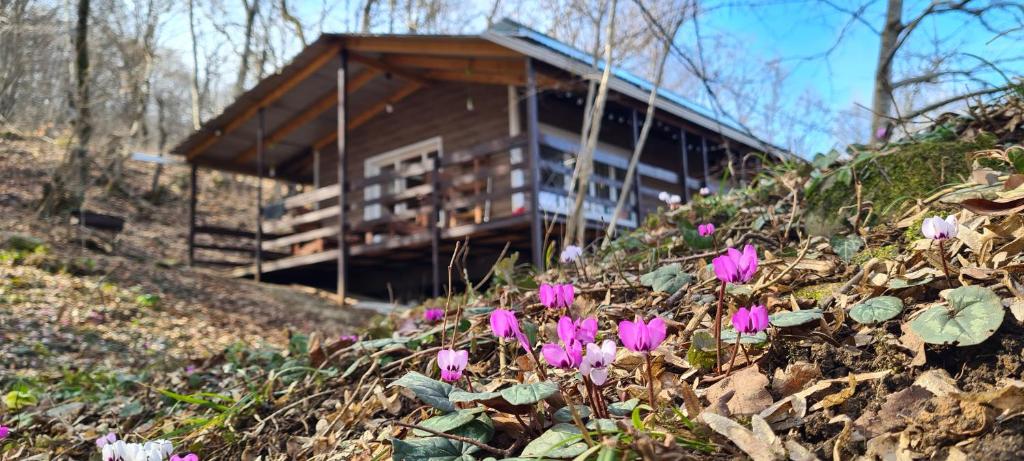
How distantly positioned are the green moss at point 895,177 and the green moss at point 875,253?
33 centimetres

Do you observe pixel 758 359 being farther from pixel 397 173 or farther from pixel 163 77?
pixel 163 77

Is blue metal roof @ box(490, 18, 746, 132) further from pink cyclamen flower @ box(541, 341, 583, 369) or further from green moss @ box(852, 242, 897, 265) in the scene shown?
pink cyclamen flower @ box(541, 341, 583, 369)

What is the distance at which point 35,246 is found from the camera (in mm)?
A: 10094

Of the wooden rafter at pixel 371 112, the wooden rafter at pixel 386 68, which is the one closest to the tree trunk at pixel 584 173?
the wooden rafter at pixel 386 68

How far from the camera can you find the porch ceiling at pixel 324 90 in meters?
10.5

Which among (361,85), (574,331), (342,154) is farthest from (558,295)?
(361,85)

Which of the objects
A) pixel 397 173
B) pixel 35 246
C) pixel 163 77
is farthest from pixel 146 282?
pixel 163 77

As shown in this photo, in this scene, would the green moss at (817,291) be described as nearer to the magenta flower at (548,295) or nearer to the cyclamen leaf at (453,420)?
the magenta flower at (548,295)

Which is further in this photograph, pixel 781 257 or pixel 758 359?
pixel 781 257

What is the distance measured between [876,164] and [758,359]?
156 centimetres

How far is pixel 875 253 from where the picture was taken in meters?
2.11

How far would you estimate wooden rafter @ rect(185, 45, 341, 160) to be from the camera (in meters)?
11.4

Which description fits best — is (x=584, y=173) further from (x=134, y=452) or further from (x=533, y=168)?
(x=533, y=168)

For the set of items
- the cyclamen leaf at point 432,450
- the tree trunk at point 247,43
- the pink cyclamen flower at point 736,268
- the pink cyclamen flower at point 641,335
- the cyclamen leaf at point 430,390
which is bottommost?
the cyclamen leaf at point 432,450
